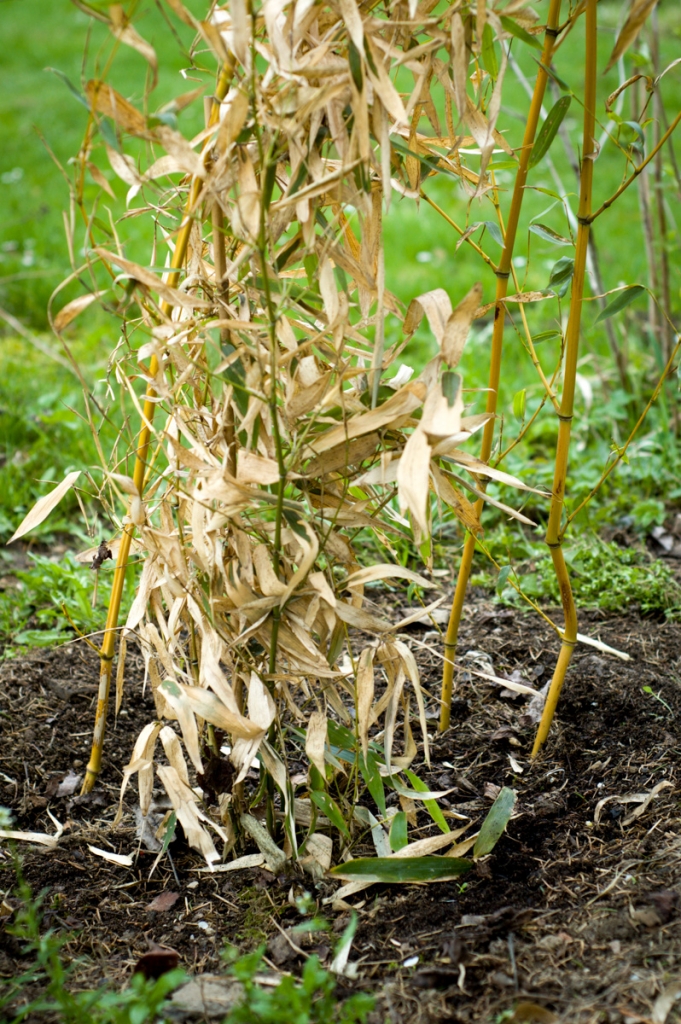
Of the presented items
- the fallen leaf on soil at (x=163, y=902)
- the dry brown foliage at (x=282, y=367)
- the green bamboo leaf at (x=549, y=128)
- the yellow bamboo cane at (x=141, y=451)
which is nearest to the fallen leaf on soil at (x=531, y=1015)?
the dry brown foliage at (x=282, y=367)

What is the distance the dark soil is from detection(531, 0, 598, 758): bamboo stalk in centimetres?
19

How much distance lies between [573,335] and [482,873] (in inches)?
37.3

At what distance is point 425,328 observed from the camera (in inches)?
174

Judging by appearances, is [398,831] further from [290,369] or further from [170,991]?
[290,369]

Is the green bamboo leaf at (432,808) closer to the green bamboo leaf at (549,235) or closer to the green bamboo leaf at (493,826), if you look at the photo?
the green bamboo leaf at (493,826)

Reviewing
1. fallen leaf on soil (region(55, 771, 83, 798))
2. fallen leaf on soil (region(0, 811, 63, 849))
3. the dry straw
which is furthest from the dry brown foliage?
fallen leaf on soil (region(55, 771, 83, 798))

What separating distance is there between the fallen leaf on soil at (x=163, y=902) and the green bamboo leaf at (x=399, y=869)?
1.01 feet

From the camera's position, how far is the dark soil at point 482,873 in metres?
1.29

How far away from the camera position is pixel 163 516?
150cm

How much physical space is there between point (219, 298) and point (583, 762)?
1.17m

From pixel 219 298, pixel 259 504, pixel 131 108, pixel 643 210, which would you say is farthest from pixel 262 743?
pixel 643 210

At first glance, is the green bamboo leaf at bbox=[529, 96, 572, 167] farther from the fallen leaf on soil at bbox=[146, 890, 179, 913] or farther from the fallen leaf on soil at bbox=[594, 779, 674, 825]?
the fallen leaf on soil at bbox=[146, 890, 179, 913]

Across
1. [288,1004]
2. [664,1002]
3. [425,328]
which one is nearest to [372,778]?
[288,1004]

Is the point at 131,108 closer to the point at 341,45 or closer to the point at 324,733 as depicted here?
the point at 341,45
